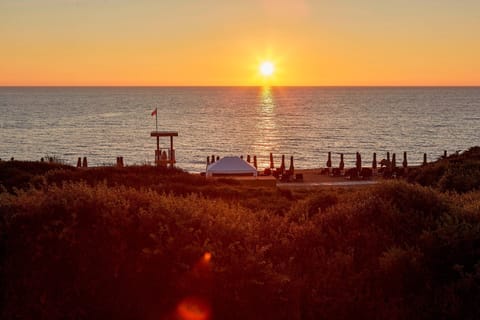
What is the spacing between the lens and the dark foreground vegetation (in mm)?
7879

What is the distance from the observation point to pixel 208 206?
34.4 ft

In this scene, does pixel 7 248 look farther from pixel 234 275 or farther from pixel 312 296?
pixel 312 296

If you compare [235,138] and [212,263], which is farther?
[235,138]

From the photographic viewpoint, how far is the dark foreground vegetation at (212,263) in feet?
25.8

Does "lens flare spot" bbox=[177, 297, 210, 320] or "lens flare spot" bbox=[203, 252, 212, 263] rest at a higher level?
"lens flare spot" bbox=[203, 252, 212, 263]

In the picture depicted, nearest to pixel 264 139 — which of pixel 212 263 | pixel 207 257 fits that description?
pixel 207 257

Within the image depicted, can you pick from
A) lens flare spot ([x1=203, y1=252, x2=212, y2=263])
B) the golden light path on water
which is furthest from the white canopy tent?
the golden light path on water

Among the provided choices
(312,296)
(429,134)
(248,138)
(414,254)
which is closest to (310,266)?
(312,296)

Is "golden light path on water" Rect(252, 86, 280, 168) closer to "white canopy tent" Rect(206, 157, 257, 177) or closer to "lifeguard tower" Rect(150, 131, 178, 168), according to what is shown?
"lifeguard tower" Rect(150, 131, 178, 168)

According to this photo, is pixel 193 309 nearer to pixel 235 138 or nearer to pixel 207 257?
pixel 207 257

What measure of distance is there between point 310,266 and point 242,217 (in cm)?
209

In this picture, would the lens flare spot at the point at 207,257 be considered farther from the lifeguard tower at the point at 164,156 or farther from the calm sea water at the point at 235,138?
the calm sea water at the point at 235,138

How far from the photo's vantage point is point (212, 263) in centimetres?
832

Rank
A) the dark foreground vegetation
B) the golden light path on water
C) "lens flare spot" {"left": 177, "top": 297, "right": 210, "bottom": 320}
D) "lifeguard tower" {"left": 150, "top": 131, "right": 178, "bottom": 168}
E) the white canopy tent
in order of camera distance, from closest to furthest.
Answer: "lens flare spot" {"left": 177, "top": 297, "right": 210, "bottom": 320}
the dark foreground vegetation
the white canopy tent
"lifeguard tower" {"left": 150, "top": 131, "right": 178, "bottom": 168}
the golden light path on water
